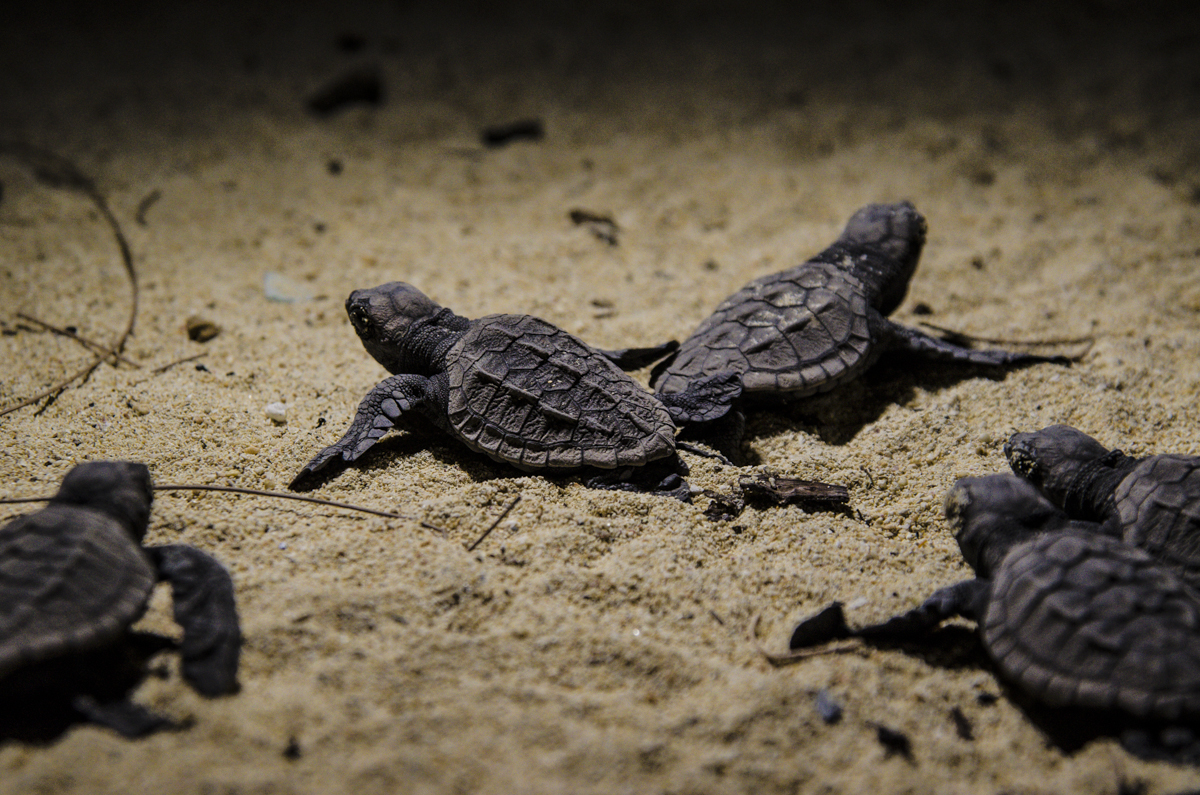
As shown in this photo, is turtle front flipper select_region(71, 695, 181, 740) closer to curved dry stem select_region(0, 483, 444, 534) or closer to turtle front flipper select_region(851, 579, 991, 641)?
curved dry stem select_region(0, 483, 444, 534)

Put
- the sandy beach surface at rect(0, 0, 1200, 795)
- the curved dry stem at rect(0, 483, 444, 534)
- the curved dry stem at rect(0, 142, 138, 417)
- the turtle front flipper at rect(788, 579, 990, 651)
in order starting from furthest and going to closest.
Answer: the curved dry stem at rect(0, 142, 138, 417)
the curved dry stem at rect(0, 483, 444, 534)
the turtle front flipper at rect(788, 579, 990, 651)
the sandy beach surface at rect(0, 0, 1200, 795)

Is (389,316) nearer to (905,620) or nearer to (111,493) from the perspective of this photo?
(111,493)

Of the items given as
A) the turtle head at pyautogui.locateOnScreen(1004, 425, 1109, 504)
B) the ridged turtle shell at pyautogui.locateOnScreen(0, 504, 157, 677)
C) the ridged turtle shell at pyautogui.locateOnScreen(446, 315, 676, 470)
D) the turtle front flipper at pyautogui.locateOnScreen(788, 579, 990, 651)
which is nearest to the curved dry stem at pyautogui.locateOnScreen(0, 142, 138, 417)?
the ridged turtle shell at pyautogui.locateOnScreen(0, 504, 157, 677)

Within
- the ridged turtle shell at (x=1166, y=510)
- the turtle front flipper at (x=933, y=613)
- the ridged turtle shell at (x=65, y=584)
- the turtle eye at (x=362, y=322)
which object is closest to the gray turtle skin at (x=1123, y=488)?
the ridged turtle shell at (x=1166, y=510)

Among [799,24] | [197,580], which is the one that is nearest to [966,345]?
[197,580]

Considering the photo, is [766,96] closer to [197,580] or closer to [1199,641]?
[1199,641]

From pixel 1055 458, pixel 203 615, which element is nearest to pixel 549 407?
pixel 203 615

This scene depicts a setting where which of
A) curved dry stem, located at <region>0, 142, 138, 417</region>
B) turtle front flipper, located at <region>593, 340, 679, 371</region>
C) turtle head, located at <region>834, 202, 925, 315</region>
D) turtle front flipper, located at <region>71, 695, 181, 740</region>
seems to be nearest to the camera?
turtle front flipper, located at <region>71, 695, 181, 740</region>

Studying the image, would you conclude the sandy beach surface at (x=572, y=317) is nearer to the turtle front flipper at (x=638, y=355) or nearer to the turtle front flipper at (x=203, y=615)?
the turtle front flipper at (x=203, y=615)
